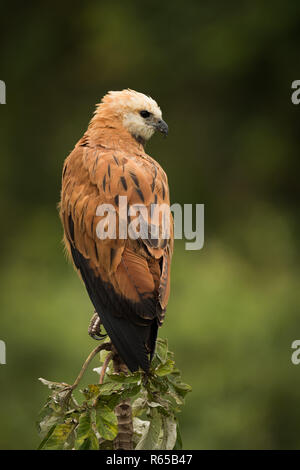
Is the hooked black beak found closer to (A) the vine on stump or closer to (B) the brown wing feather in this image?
(B) the brown wing feather

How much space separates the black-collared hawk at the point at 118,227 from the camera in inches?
61.6

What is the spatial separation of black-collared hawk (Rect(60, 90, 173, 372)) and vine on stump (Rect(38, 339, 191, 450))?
55 millimetres

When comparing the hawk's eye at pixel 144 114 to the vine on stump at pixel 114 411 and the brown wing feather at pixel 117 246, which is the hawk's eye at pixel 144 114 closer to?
the brown wing feather at pixel 117 246

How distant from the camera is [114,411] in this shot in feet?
4.97

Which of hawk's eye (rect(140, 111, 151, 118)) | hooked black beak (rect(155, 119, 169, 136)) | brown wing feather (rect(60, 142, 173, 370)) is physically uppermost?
hawk's eye (rect(140, 111, 151, 118))

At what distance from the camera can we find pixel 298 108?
5070 mm

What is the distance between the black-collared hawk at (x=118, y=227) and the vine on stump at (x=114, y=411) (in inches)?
2.1

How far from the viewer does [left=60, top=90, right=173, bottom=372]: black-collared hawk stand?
1.56 metres

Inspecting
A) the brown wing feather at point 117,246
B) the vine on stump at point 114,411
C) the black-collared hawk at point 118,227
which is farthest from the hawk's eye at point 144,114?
the vine on stump at point 114,411

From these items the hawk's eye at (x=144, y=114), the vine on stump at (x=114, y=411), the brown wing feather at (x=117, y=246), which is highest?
the hawk's eye at (x=144, y=114)

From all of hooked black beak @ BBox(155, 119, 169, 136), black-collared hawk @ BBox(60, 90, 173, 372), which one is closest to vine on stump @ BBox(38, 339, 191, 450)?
black-collared hawk @ BBox(60, 90, 173, 372)

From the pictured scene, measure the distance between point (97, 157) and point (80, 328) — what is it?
2057mm
